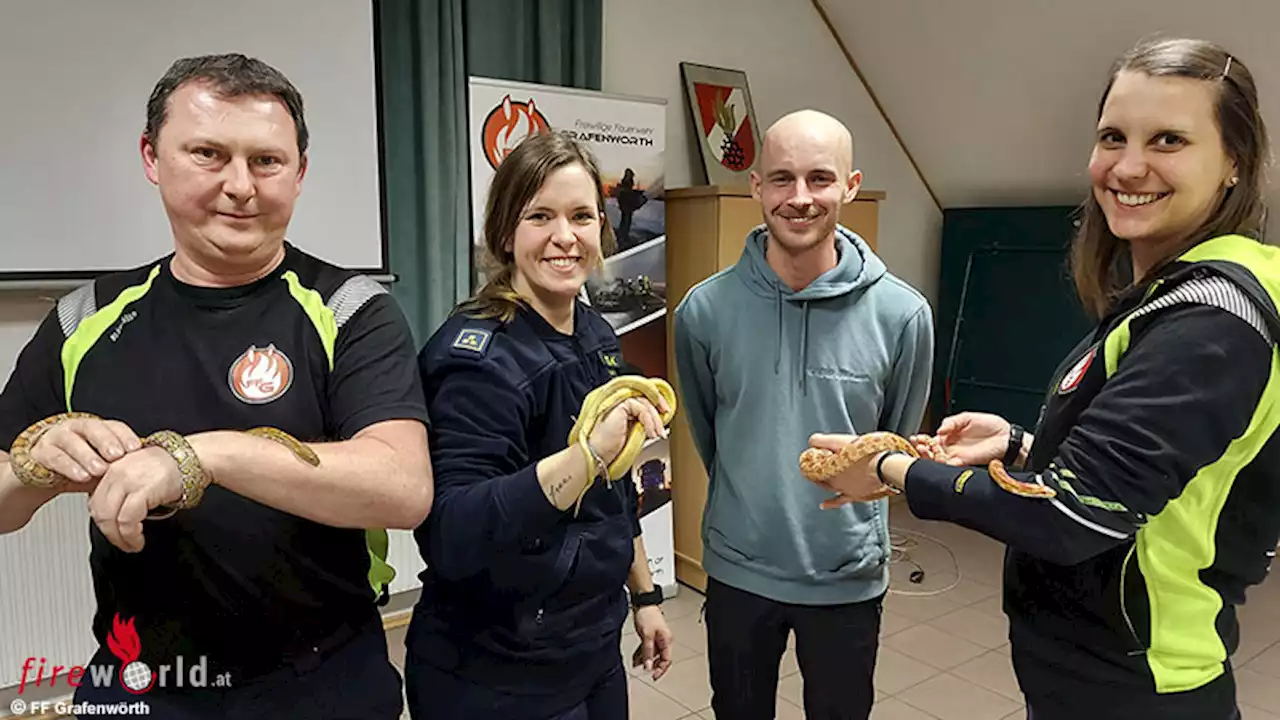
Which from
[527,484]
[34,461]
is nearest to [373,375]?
[527,484]

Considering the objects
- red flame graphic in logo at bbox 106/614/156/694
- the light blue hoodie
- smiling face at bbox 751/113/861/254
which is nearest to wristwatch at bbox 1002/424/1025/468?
the light blue hoodie

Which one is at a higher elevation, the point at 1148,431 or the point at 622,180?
the point at 622,180

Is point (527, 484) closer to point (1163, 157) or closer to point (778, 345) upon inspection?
point (778, 345)

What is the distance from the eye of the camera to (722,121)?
389 cm

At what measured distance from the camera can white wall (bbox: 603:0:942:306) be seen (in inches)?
144

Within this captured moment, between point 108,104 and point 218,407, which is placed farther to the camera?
point 108,104

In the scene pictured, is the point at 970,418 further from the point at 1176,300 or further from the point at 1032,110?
the point at 1032,110

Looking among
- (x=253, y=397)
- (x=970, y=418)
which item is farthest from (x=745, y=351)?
(x=253, y=397)

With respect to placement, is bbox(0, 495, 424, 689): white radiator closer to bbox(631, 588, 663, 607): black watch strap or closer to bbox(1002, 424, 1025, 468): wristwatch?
bbox(631, 588, 663, 607): black watch strap

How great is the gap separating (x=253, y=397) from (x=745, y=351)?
100 cm

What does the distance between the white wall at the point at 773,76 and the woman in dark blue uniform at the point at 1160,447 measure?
274 cm

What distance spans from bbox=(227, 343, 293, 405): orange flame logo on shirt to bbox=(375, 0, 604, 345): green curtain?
199 cm

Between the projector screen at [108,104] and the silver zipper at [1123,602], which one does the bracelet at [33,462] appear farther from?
the projector screen at [108,104]

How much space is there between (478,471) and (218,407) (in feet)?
1.08
